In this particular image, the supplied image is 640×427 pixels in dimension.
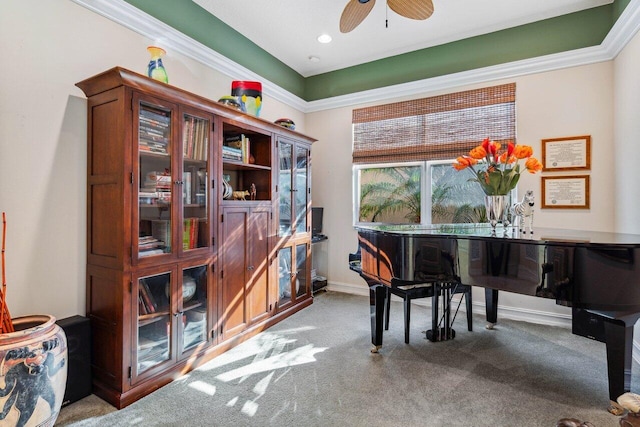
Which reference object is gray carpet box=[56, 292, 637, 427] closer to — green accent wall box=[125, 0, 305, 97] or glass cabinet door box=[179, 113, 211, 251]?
glass cabinet door box=[179, 113, 211, 251]

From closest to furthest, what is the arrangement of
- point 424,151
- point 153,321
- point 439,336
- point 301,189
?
point 153,321 < point 439,336 < point 301,189 < point 424,151

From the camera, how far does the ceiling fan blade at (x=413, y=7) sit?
2025mm

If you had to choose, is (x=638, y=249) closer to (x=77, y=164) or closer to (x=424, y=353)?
(x=424, y=353)

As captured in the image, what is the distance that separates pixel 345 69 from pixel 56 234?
3.58m

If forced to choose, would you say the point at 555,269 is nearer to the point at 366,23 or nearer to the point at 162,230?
the point at 162,230

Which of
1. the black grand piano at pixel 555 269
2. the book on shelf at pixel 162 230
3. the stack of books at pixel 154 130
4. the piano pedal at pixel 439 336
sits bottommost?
the piano pedal at pixel 439 336

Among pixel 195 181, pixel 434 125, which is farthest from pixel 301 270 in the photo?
pixel 434 125

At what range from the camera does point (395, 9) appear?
2.15 meters

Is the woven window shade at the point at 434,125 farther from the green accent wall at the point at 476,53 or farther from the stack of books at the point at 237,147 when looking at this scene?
the stack of books at the point at 237,147

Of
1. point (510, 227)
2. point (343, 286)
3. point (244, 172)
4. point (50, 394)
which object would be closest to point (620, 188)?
point (510, 227)

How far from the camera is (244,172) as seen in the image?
3133mm

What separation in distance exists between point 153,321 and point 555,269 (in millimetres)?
2391

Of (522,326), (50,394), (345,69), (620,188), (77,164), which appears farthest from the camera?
(345,69)

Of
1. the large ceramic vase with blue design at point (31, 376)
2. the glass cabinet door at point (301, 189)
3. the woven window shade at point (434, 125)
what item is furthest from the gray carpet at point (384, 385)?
the woven window shade at point (434, 125)
